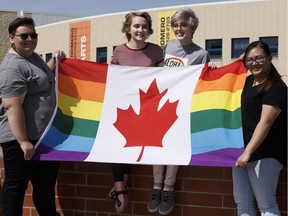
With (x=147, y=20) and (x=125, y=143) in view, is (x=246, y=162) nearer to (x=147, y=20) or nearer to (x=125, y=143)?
(x=125, y=143)

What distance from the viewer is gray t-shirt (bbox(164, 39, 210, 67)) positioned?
4.93 meters

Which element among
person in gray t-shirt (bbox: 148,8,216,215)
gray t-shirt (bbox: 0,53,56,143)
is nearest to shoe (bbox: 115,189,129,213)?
person in gray t-shirt (bbox: 148,8,216,215)

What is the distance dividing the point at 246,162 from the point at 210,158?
42 cm

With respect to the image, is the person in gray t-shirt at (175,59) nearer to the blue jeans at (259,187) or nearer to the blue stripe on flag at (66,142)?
the blue stripe on flag at (66,142)

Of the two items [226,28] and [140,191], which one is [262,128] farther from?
[226,28]

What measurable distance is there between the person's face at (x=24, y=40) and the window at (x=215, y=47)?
35.6m

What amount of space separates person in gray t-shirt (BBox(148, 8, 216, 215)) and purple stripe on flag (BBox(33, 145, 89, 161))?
2.10 feet

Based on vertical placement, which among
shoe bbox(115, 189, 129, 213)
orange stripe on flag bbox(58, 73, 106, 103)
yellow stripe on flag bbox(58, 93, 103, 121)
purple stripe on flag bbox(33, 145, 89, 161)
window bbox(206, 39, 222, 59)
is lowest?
shoe bbox(115, 189, 129, 213)

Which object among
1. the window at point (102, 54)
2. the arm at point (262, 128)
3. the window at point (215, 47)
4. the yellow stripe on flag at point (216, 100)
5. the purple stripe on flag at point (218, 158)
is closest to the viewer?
the arm at point (262, 128)

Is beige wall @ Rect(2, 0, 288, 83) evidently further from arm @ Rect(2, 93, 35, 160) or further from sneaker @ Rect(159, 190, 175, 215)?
arm @ Rect(2, 93, 35, 160)

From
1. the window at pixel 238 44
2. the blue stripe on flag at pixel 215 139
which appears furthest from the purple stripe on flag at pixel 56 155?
the window at pixel 238 44

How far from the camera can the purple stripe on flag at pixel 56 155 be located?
4566 mm

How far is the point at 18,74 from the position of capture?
13.9 ft

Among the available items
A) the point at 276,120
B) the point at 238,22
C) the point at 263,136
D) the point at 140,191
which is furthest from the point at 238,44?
the point at 263,136
